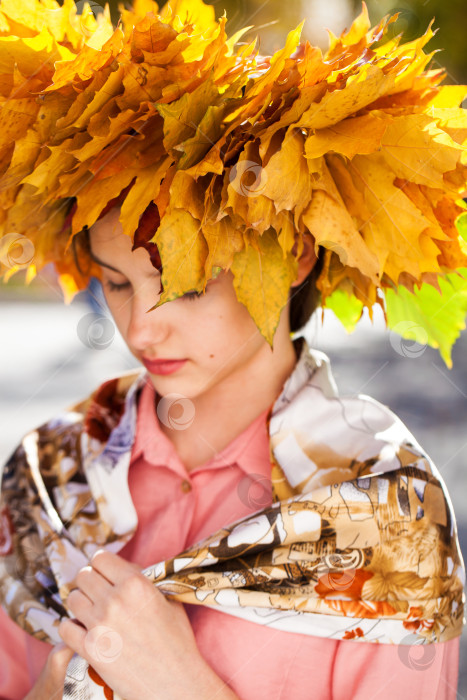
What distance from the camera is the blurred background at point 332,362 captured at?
4.73 metres

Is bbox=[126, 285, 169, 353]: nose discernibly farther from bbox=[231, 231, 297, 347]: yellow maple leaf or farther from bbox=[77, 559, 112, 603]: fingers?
bbox=[77, 559, 112, 603]: fingers

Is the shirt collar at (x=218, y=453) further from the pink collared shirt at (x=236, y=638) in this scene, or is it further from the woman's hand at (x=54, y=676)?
the woman's hand at (x=54, y=676)

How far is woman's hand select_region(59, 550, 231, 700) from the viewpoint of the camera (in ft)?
3.36

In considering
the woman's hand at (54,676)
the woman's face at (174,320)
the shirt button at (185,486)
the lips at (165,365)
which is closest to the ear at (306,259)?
the woman's face at (174,320)

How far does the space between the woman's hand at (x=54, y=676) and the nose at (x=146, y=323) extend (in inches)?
20.0

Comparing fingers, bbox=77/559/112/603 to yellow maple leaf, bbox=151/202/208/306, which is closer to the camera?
yellow maple leaf, bbox=151/202/208/306

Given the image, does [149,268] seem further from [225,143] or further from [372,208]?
[372,208]

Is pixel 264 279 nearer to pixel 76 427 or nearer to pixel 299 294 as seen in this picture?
pixel 299 294

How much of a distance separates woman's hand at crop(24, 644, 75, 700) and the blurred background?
211cm

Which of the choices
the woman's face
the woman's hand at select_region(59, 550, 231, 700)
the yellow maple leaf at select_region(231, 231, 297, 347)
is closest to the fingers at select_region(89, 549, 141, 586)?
the woman's hand at select_region(59, 550, 231, 700)

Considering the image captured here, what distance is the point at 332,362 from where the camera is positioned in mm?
7387

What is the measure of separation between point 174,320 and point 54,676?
60cm

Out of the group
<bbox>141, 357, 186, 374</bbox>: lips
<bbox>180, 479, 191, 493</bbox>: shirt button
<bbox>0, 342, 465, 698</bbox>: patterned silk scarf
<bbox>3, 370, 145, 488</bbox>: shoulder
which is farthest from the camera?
<bbox>3, 370, 145, 488</bbox>: shoulder

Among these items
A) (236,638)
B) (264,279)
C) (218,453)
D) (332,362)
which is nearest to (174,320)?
(264,279)
